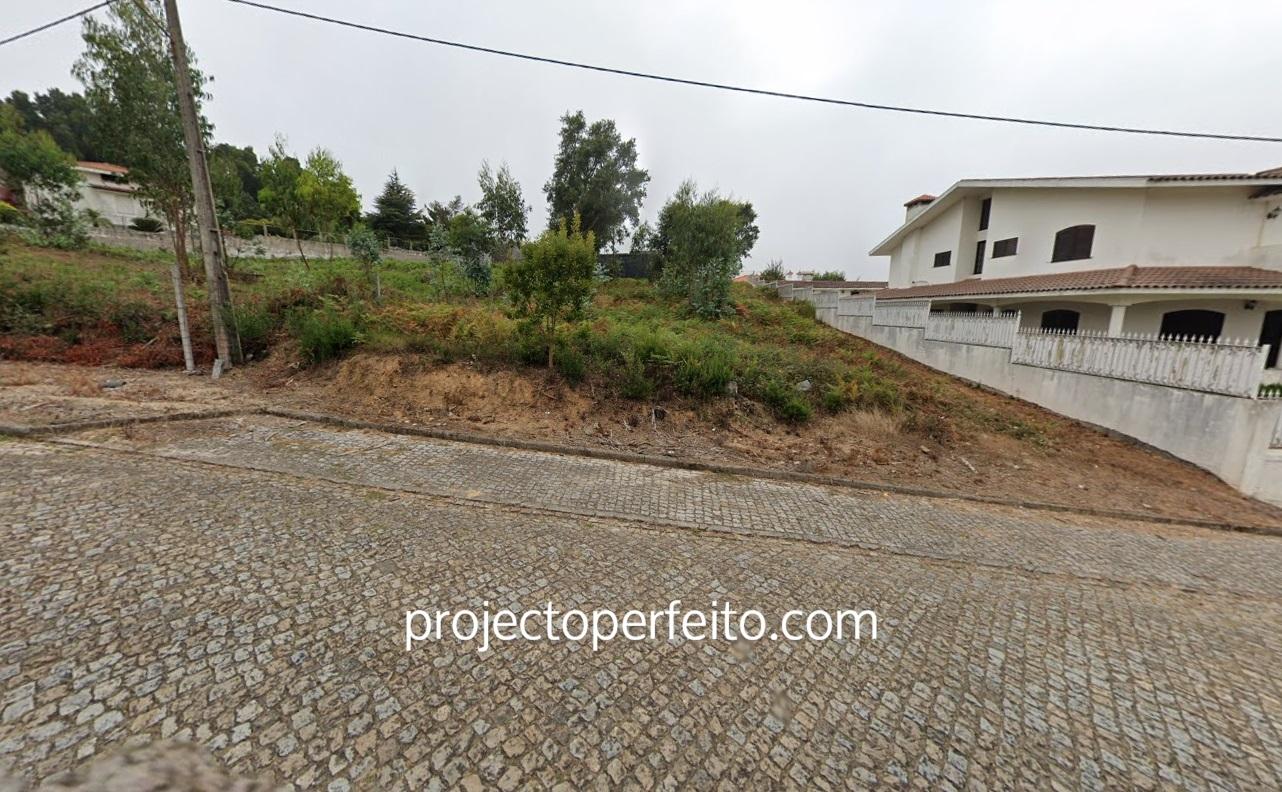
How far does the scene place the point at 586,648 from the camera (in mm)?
2506

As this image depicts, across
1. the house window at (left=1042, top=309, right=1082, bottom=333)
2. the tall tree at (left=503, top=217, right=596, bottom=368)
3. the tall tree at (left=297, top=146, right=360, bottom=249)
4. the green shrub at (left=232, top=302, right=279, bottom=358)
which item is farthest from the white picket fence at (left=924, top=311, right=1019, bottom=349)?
the tall tree at (left=297, top=146, right=360, bottom=249)

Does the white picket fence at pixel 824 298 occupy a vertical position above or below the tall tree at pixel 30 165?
below

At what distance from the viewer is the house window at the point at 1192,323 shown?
42.8 ft

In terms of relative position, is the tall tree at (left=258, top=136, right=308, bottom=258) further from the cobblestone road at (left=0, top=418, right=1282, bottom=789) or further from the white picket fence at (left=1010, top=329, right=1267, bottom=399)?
the white picket fence at (left=1010, top=329, right=1267, bottom=399)

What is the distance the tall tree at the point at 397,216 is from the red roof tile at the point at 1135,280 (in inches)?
1412

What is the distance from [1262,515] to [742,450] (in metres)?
6.46

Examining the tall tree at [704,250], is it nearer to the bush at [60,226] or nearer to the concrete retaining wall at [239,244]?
the concrete retaining wall at [239,244]

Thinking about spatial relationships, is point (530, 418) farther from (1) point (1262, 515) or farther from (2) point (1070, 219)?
(2) point (1070, 219)

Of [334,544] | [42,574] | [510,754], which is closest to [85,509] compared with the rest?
[42,574]

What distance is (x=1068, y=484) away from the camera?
6.09 m

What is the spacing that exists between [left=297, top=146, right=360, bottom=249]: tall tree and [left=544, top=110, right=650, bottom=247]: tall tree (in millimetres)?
11399

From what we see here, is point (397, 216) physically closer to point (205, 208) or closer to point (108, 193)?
point (108, 193)

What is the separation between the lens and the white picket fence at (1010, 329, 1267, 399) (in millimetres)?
6047

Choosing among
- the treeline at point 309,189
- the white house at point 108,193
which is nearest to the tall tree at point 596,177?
the treeline at point 309,189
